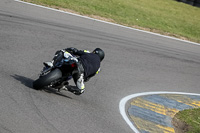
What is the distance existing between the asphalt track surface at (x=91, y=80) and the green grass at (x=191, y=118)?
144cm

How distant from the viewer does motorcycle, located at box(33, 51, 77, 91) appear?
23.3 ft

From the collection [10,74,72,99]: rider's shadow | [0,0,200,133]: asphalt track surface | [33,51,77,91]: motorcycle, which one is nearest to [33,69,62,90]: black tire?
[33,51,77,91]: motorcycle

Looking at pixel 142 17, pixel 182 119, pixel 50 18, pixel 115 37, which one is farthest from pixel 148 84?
pixel 142 17

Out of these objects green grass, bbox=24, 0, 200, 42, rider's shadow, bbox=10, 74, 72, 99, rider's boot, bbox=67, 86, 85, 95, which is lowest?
rider's shadow, bbox=10, 74, 72, 99

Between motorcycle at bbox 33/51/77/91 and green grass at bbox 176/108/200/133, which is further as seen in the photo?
green grass at bbox 176/108/200/133

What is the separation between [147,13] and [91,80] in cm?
1190

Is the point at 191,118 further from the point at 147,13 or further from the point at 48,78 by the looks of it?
the point at 147,13

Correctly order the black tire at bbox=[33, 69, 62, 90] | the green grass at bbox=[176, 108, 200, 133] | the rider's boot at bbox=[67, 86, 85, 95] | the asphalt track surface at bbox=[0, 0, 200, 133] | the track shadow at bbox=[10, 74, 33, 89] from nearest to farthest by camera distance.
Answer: the asphalt track surface at bbox=[0, 0, 200, 133], the black tire at bbox=[33, 69, 62, 90], the rider's boot at bbox=[67, 86, 85, 95], the track shadow at bbox=[10, 74, 33, 89], the green grass at bbox=[176, 108, 200, 133]

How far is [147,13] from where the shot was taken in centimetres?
2044

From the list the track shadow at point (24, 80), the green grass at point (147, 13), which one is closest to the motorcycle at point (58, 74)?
the track shadow at point (24, 80)

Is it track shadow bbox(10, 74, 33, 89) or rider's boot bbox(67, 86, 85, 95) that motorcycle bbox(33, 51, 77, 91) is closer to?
rider's boot bbox(67, 86, 85, 95)

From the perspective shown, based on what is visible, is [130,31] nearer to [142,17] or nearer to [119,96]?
[142,17]

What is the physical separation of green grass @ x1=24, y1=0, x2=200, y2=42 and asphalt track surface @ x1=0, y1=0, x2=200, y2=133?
4.98 ft

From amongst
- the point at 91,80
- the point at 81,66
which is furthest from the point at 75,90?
the point at 91,80
